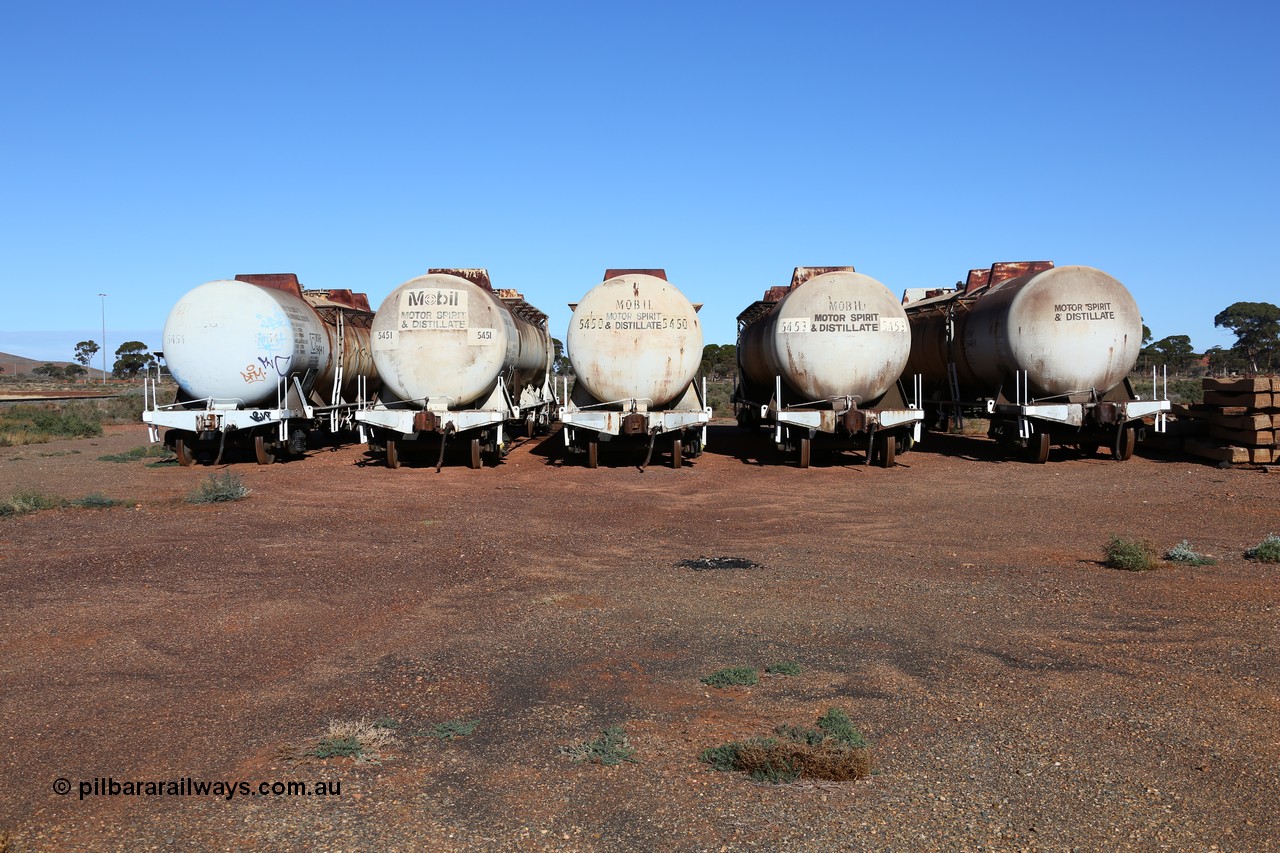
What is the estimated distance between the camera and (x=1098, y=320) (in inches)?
647

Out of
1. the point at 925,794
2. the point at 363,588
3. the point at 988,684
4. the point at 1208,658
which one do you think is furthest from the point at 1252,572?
the point at 363,588

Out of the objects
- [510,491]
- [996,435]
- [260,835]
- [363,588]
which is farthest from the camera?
[996,435]

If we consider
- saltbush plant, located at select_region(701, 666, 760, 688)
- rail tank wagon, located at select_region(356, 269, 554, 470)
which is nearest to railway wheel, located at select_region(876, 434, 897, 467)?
rail tank wagon, located at select_region(356, 269, 554, 470)

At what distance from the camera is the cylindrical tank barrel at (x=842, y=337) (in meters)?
16.4

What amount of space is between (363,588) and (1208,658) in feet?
20.4

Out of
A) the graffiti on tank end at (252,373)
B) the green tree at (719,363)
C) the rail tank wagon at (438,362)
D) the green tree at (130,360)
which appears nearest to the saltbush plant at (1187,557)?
the rail tank wagon at (438,362)

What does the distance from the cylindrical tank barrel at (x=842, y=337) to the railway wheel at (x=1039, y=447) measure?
9.41 ft

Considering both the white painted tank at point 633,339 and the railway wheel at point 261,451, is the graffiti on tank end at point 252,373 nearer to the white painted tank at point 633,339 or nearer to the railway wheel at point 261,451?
the railway wheel at point 261,451

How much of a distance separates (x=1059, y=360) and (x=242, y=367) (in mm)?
14319

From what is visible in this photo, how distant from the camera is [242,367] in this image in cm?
1709

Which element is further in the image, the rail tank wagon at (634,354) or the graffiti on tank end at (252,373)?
the graffiti on tank end at (252,373)

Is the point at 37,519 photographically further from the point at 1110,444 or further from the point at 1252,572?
the point at 1110,444

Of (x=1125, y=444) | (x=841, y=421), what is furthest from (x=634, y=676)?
(x=1125, y=444)

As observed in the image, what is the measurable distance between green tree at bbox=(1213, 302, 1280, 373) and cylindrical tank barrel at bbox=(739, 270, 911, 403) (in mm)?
46426
